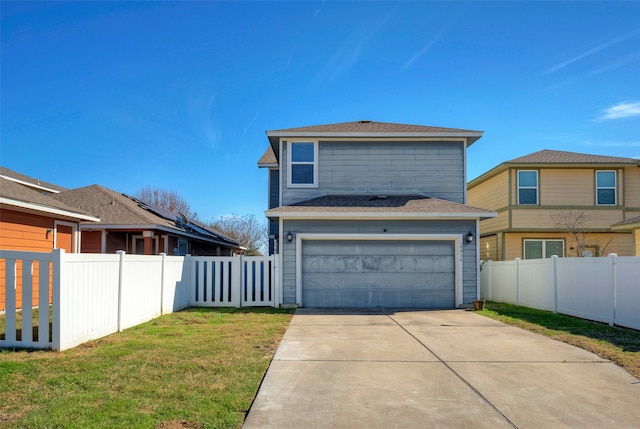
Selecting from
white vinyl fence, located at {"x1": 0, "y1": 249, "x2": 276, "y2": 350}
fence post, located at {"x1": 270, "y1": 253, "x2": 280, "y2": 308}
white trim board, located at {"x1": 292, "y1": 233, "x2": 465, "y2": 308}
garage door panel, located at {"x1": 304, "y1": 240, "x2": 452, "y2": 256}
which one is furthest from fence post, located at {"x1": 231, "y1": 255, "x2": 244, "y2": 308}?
garage door panel, located at {"x1": 304, "y1": 240, "x2": 452, "y2": 256}

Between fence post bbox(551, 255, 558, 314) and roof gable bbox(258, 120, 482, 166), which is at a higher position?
roof gable bbox(258, 120, 482, 166)

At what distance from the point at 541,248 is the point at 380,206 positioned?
10303 millimetres

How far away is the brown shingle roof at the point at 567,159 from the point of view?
18406 mm

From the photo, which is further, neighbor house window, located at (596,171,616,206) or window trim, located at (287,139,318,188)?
neighbor house window, located at (596,171,616,206)

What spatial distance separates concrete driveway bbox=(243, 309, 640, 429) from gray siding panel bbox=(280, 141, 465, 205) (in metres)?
6.61

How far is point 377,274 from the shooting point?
12680 mm

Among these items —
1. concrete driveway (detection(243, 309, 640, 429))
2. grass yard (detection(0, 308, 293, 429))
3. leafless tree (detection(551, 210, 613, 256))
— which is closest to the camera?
grass yard (detection(0, 308, 293, 429))

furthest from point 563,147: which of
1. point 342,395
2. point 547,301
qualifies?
point 342,395

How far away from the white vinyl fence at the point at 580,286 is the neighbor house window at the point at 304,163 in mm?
7018

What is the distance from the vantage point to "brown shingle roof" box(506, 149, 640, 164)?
Answer: 725 inches

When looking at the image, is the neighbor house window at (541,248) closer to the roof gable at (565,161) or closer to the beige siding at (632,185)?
the roof gable at (565,161)


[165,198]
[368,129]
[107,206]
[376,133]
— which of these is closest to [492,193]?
[368,129]

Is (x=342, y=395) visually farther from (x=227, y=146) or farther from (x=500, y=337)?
(x=227, y=146)

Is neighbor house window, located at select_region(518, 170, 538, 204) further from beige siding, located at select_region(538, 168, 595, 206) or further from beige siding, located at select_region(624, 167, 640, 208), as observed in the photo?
beige siding, located at select_region(624, 167, 640, 208)
